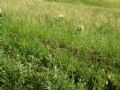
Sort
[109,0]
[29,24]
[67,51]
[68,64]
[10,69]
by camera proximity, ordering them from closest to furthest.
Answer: [10,69] → [68,64] → [67,51] → [29,24] → [109,0]

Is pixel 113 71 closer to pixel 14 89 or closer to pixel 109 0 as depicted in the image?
pixel 14 89

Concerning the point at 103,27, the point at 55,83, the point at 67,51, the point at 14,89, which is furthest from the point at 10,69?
the point at 103,27

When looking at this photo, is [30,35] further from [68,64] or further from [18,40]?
[68,64]

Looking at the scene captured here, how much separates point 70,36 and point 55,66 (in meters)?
1.62

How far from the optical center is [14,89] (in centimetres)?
562

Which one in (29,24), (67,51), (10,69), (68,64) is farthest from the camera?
(29,24)

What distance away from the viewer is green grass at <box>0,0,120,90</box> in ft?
18.7

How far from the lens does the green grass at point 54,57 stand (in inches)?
225

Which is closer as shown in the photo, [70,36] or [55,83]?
[55,83]

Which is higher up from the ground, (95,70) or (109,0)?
(95,70)

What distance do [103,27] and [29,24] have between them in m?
2.64

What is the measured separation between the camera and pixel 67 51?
265 inches

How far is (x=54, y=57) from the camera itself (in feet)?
20.9

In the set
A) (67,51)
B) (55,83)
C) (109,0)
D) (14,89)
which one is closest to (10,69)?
(14,89)
